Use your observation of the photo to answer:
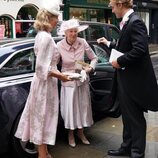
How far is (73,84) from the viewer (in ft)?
16.0

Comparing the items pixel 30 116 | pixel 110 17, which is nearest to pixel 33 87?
pixel 30 116

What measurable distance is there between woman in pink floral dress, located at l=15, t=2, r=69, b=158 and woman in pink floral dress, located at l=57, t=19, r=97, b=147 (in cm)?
56

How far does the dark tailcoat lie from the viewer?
13.3 feet

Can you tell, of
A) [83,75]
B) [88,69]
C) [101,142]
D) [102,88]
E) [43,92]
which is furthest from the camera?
[102,88]

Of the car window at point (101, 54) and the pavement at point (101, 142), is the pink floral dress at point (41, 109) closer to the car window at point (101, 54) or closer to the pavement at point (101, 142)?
the pavement at point (101, 142)

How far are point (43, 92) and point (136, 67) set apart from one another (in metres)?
1.08

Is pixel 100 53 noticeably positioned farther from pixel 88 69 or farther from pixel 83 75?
pixel 83 75

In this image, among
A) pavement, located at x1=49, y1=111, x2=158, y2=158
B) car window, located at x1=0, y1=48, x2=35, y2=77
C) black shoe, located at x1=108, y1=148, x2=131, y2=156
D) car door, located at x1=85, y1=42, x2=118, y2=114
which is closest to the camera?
car window, located at x1=0, y1=48, x2=35, y2=77

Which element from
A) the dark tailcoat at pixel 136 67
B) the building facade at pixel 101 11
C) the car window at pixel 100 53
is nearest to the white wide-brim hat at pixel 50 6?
the dark tailcoat at pixel 136 67

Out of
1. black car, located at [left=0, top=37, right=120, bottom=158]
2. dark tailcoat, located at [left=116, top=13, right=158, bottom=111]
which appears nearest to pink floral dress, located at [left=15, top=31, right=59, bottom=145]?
black car, located at [left=0, top=37, right=120, bottom=158]

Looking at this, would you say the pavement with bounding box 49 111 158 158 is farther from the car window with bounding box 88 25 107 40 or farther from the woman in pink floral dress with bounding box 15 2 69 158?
the car window with bounding box 88 25 107 40

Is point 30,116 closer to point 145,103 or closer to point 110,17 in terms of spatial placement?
point 145,103

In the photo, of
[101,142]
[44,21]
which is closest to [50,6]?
[44,21]

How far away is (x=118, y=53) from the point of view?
13.7 ft
